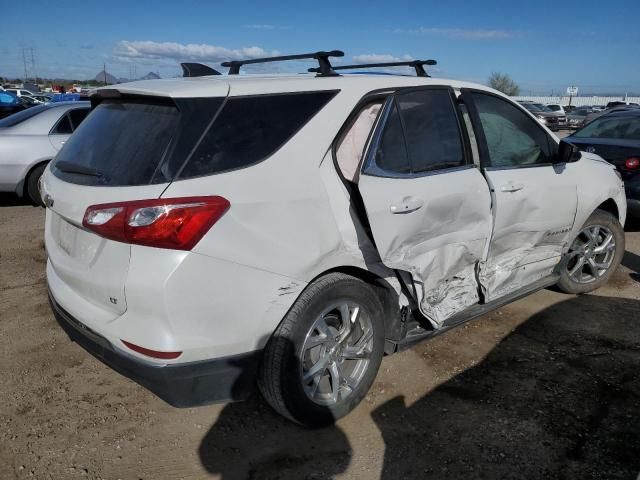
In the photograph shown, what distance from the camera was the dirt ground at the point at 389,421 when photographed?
8.52 feet

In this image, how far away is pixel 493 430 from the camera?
9.45 feet

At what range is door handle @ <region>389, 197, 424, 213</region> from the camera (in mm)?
2848

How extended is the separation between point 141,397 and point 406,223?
1.84 m

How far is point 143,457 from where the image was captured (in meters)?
2.66

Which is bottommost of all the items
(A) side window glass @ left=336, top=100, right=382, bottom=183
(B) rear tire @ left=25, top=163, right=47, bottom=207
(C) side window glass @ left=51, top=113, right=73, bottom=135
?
(B) rear tire @ left=25, top=163, right=47, bottom=207

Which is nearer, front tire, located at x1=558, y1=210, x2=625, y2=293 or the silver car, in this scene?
front tire, located at x1=558, y1=210, x2=625, y2=293

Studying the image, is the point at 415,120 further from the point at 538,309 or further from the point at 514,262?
the point at 538,309

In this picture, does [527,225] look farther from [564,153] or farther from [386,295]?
[386,295]

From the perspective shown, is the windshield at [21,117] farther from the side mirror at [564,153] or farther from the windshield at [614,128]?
the windshield at [614,128]

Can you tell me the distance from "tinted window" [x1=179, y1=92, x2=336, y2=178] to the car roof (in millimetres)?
52

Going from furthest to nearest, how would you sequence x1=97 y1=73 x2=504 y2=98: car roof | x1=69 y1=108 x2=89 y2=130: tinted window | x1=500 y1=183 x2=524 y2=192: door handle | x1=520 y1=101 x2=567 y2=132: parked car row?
x1=520 y1=101 x2=567 y2=132: parked car row < x1=69 y1=108 x2=89 y2=130: tinted window < x1=500 y1=183 x2=524 y2=192: door handle < x1=97 y1=73 x2=504 y2=98: car roof

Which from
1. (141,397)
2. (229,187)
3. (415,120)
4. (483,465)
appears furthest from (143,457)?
(415,120)

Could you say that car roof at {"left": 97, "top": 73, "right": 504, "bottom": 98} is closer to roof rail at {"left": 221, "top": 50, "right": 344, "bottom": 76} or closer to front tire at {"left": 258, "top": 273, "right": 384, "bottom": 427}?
roof rail at {"left": 221, "top": 50, "right": 344, "bottom": 76}

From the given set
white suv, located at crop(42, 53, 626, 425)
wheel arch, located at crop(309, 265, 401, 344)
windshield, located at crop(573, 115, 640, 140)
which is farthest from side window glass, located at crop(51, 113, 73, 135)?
windshield, located at crop(573, 115, 640, 140)
